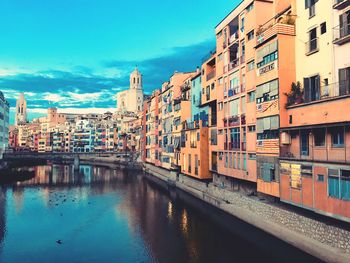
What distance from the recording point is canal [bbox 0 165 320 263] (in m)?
29.1

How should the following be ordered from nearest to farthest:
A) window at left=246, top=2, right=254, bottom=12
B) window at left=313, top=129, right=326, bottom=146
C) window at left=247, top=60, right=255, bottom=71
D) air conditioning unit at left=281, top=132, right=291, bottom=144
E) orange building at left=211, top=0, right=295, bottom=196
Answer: window at left=313, top=129, right=326, bottom=146 → air conditioning unit at left=281, top=132, right=291, bottom=144 → orange building at left=211, top=0, right=295, bottom=196 → window at left=247, top=60, right=255, bottom=71 → window at left=246, top=2, right=254, bottom=12

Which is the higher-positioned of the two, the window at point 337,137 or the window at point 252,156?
the window at point 337,137

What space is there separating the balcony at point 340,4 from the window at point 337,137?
10116 mm

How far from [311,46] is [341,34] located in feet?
12.6

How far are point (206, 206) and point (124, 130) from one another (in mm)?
125811

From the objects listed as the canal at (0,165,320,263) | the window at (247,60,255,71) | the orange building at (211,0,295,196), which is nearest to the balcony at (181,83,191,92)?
the orange building at (211,0,295,196)

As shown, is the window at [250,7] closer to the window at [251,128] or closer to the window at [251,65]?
the window at [251,65]

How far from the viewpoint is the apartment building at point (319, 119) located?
24802 millimetres

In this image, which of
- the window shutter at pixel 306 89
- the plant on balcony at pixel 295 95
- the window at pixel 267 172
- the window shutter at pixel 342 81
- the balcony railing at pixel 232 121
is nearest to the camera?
the window shutter at pixel 342 81

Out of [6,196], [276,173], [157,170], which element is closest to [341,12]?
[276,173]

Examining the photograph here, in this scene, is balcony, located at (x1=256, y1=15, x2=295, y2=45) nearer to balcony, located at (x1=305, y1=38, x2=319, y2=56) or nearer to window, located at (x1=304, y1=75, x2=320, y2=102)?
balcony, located at (x1=305, y1=38, x2=319, y2=56)

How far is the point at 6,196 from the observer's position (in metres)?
61.0

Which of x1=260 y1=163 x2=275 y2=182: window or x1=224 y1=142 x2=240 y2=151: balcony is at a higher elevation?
x1=224 y1=142 x2=240 y2=151: balcony

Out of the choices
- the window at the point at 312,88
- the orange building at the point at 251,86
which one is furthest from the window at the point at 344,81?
the orange building at the point at 251,86
